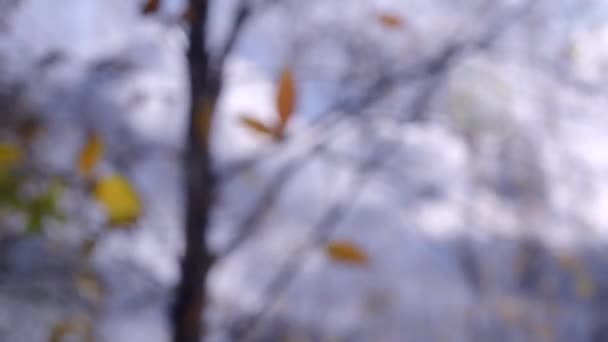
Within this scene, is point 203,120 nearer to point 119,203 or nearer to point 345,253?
point 119,203

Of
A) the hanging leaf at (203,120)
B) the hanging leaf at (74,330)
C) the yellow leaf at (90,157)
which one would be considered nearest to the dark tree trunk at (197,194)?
the hanging leaf at (203,120)

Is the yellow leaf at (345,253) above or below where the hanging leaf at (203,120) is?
below

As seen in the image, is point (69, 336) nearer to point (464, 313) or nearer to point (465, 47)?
point (465, 47)

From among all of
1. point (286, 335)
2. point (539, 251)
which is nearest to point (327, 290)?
point (286, 335)

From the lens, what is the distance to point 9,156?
2.43 ft

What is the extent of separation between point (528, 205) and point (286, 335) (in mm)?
616

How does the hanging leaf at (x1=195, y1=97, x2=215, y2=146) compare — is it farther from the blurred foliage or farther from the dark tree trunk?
the blurred foliage

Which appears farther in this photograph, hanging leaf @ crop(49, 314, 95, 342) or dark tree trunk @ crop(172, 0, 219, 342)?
hanging leaf @ crop(49, 314, 95, 342)

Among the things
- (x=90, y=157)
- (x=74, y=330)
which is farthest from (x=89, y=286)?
(x=90, y=157)

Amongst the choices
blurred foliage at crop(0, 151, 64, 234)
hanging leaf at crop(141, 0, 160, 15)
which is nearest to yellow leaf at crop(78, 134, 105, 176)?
blurred foliage at crop(0, 151, 64, 234)

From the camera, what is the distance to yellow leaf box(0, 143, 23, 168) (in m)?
0.74

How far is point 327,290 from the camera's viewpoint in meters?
1.64

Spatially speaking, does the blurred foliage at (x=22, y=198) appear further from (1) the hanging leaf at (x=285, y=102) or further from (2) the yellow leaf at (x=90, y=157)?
(1) the hanging leaf at (x=285, y=102)

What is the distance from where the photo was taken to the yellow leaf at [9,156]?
74 cm
